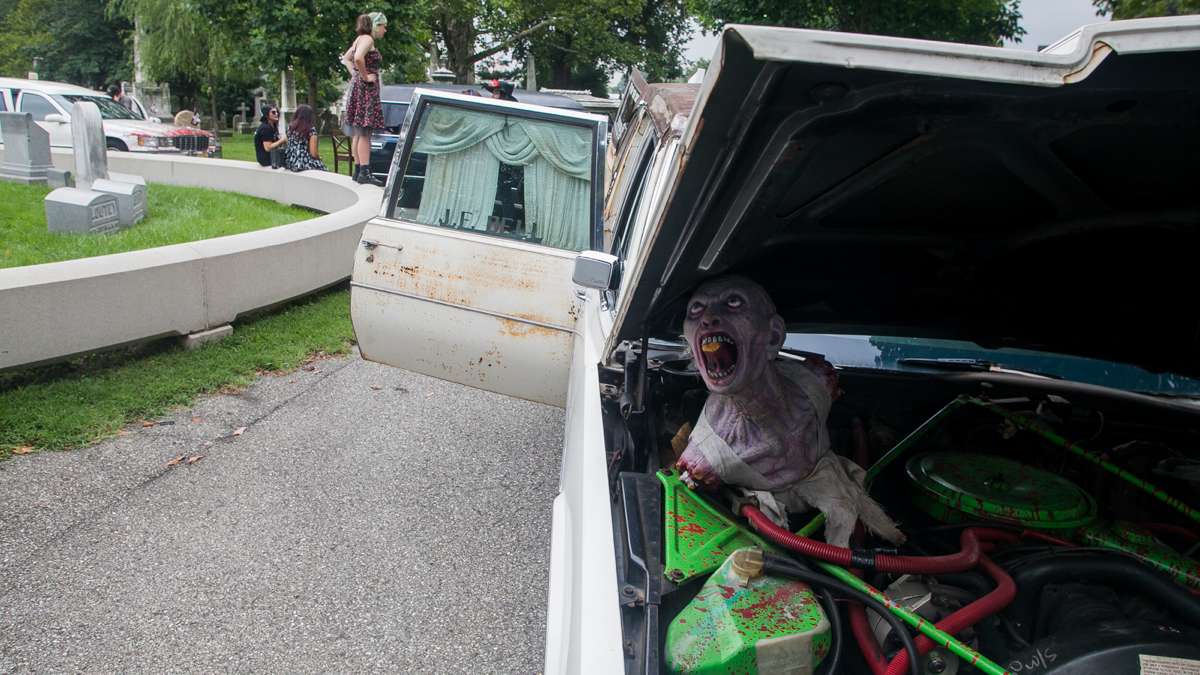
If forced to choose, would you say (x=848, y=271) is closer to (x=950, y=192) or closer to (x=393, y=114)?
(x=950, y=192)

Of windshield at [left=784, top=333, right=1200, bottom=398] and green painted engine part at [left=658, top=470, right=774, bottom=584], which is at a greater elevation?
windshield at [left=784, top=333, right=1200, bottom=398]

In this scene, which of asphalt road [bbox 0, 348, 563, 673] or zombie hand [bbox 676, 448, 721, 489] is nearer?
zombie hand [bbox 676, 448, 721, 489]

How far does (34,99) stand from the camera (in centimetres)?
1586

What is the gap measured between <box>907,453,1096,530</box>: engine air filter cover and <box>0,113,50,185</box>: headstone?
40.3 ft

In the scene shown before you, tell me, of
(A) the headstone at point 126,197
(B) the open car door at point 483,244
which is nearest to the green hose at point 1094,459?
(B) the open car door at point 483,244

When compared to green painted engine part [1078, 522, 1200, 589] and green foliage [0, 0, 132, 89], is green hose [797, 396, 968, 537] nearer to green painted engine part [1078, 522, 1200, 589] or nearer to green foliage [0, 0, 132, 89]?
green painted engine part [1078, 522, 1200, 589]

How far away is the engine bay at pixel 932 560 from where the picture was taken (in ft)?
5.82

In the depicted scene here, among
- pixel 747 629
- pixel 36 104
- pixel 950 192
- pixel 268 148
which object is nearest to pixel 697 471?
pixel 747 629

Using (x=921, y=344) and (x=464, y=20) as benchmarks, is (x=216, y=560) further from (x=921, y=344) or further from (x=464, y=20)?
(x=464, y=20)

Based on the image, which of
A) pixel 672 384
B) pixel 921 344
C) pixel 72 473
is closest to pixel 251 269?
pixel 72 473

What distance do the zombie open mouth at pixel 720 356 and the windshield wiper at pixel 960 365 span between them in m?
1.57

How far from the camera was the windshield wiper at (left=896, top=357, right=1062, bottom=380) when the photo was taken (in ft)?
11.5

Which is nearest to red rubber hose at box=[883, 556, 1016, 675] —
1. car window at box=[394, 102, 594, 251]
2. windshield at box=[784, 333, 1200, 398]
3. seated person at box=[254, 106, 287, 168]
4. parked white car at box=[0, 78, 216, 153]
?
windshield at box=[784, 333, 1200, 398]

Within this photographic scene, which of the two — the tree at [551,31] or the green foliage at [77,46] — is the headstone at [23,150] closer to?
the tree at [551,31]
